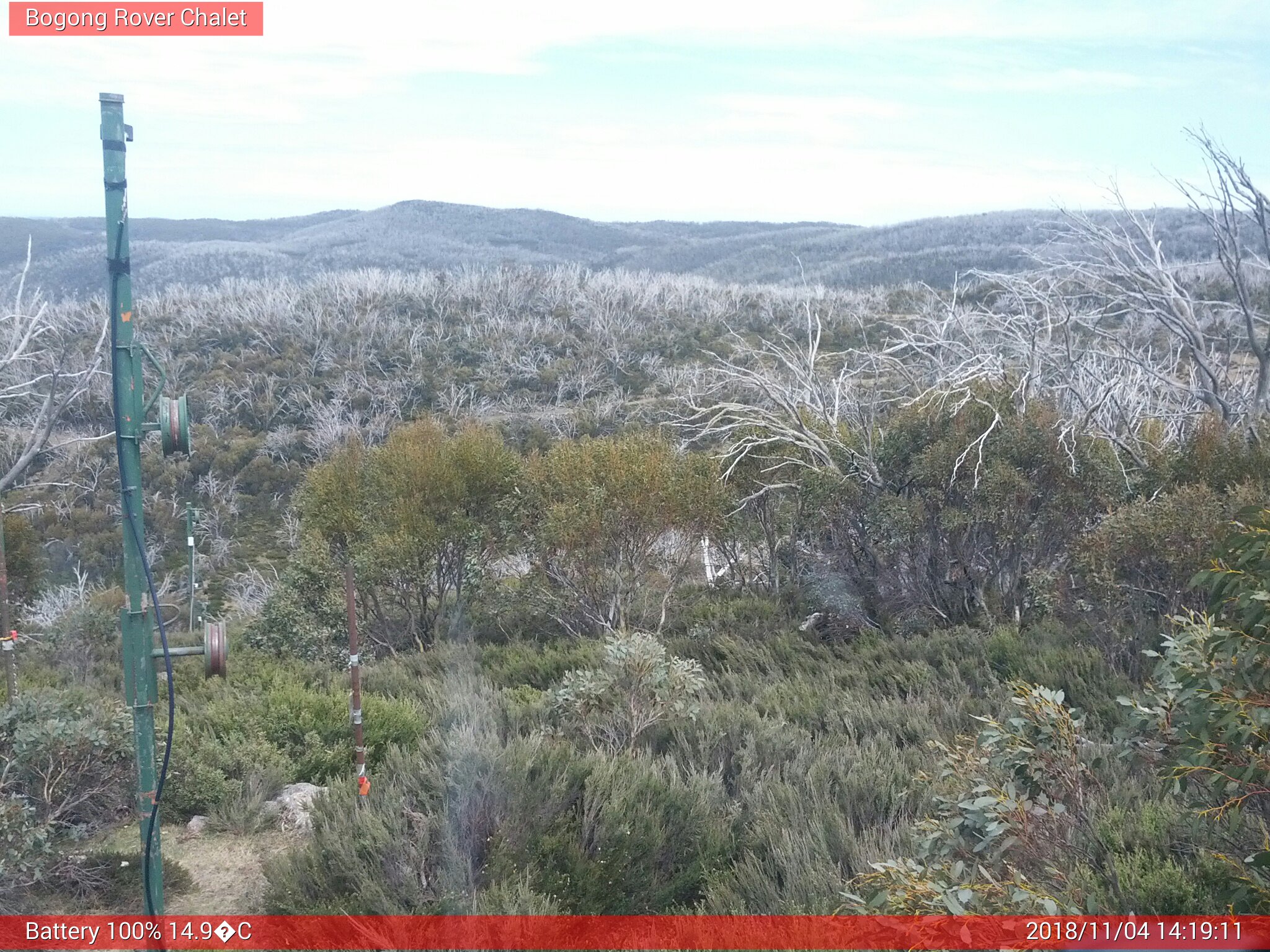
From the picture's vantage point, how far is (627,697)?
20.7ft

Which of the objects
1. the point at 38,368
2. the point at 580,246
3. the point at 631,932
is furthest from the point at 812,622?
the point at 580,246

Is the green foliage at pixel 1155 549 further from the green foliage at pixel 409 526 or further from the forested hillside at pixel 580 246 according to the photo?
the forested hillside at pixel 580 246

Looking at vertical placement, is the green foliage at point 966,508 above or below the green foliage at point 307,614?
above

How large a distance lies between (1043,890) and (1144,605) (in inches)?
230

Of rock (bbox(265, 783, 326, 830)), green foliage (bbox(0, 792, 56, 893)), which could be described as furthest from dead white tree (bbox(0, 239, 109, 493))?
green foliage (bbox(0, 792, 56, 893))

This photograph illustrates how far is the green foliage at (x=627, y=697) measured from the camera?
616 centimetres

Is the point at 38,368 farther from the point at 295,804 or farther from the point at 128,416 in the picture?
the point at 128,416

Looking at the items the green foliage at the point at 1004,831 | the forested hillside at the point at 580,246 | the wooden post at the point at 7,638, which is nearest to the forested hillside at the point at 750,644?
the green foliage at the point at 1004,831

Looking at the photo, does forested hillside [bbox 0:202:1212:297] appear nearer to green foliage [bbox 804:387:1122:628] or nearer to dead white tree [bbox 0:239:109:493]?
dead white tree [bbox 0:239:109:493]

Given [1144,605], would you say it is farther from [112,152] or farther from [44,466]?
[44,466]

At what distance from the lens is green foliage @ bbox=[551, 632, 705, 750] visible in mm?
Result: 6156

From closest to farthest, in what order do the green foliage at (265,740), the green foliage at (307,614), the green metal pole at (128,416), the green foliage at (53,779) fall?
the green metal pole at (128,416) → the green foliage at (53,779) → the green foliage at (265,740) → the green foliage at (307,614)

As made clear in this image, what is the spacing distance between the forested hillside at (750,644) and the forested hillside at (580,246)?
56.4 feet

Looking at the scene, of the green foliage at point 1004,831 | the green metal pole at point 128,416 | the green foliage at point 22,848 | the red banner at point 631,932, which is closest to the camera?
the red banner at point 631,932
